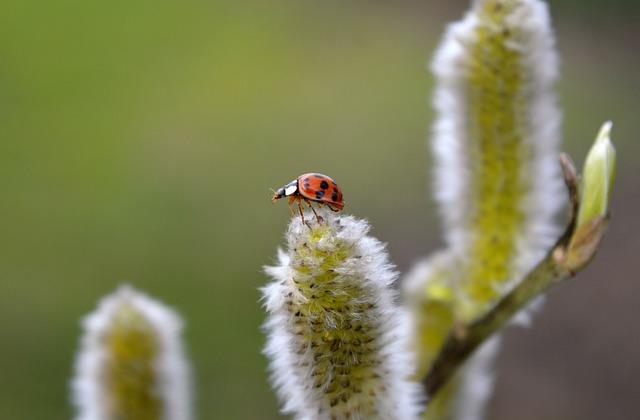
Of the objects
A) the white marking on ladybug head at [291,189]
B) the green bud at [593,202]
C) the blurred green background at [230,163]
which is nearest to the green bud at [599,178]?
the green bud at [593,202]

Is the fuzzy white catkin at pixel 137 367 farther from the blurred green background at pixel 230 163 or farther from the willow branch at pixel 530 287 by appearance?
the blurred green background at pixel 230 163

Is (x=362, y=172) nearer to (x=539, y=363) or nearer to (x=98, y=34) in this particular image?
(x=539, y=363)

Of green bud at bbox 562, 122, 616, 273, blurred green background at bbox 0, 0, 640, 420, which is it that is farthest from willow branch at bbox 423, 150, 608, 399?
blurred green background at bbox 0, 0, 640, 420

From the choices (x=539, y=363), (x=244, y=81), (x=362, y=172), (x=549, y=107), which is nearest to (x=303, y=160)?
(x=362, y=172)

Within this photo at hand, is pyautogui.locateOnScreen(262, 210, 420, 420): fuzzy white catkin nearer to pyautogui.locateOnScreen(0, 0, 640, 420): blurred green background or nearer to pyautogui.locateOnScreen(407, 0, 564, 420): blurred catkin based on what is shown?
pyautogui.locateOnScreen(407, 0, 564, 420): blurred catkin

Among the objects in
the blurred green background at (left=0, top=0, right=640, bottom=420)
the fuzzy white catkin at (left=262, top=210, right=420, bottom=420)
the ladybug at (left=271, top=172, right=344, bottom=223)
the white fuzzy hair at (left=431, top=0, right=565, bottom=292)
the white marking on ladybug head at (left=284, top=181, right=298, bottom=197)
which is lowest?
the fuzzy white catkin at (left=262, top=210, right=420, bottom=420)
